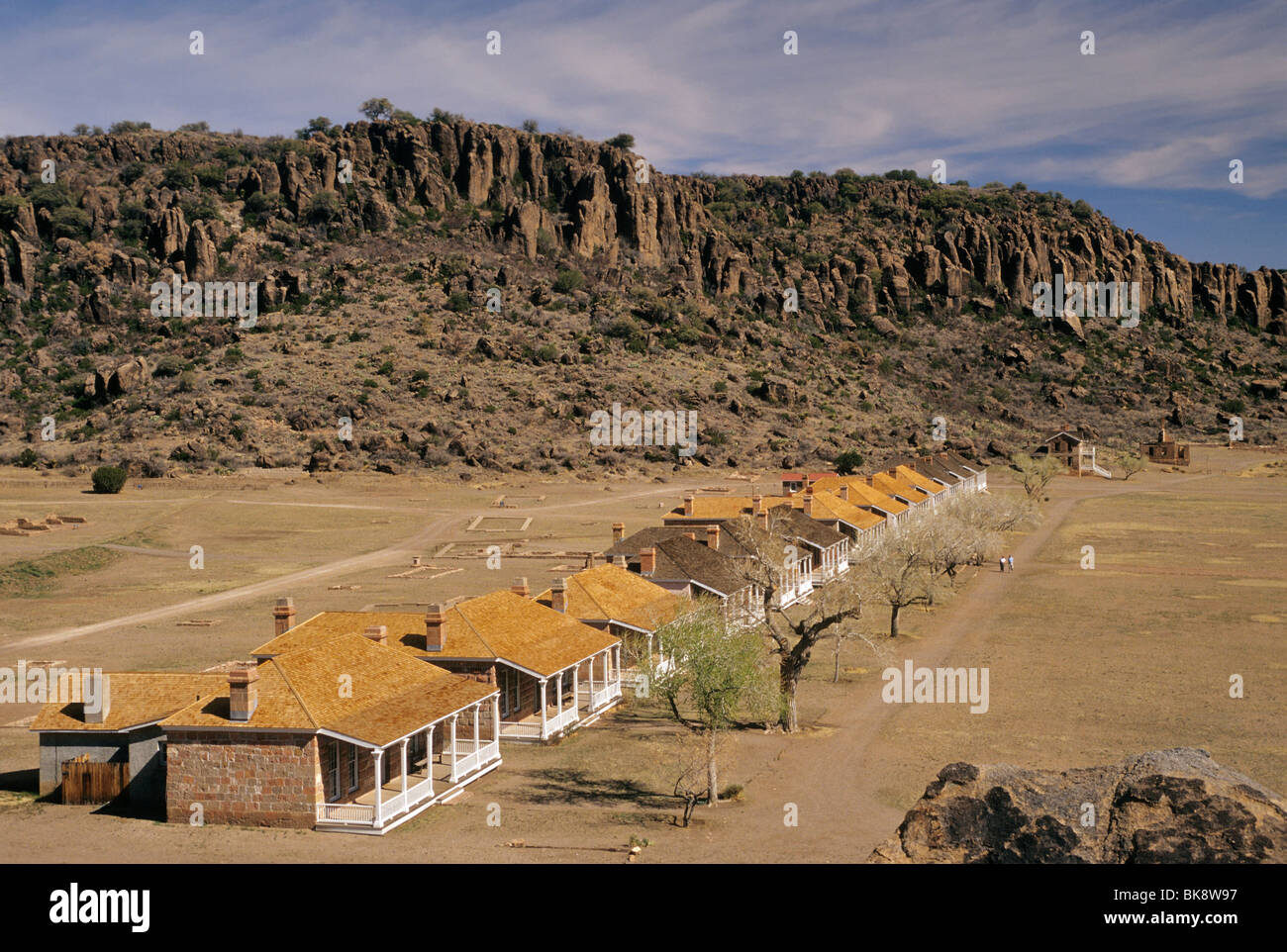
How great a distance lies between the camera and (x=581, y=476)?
119562 millimetres

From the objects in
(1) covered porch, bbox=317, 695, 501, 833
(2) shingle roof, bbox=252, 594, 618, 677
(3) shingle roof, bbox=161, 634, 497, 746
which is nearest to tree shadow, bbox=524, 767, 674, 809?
(1) covered porch, bbox=317, 695, 501, 833

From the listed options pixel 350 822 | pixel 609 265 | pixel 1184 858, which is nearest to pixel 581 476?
pixel 609 265

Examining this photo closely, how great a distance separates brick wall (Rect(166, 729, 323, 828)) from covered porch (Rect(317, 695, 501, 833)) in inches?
19.0

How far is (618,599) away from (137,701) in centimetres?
1761

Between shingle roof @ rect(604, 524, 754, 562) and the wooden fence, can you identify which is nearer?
the wooden fence

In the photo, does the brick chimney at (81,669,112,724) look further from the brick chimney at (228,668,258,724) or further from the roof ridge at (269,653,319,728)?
the brick chimney at (228,668,258,724)

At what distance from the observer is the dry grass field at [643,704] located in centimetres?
2539

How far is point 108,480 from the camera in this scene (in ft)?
325

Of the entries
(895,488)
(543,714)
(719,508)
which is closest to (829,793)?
(543,714)

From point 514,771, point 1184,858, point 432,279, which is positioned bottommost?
point 514,771

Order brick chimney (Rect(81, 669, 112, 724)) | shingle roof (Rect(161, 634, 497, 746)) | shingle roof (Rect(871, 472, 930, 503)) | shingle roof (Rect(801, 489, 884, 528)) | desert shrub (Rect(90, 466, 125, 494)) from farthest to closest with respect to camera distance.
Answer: desert shrub (Rect(90, 466, 125, 494)) < shingle roof (Rect(871, 472, 930, 503)) < shingle roof (Rect(801, 489, 884, 528)) < brick chimney (Rect(81, 669, 112, 724)) < shingle roof (Rect(161, 634, 497, 746))

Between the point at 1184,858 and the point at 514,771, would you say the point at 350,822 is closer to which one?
the point at 514,771

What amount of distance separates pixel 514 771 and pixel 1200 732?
68.1 ft

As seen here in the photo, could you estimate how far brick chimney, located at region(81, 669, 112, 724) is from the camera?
2852cm
